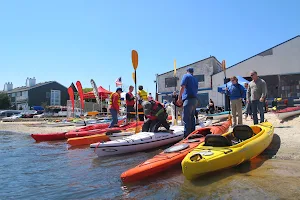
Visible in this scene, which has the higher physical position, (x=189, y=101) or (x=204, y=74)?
(x=204, y=74)

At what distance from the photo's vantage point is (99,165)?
5391mm

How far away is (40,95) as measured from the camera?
51.2m

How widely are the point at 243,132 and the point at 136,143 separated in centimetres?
248

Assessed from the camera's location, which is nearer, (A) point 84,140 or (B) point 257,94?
(B) point 257,94

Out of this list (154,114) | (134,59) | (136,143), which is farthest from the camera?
(134,59)

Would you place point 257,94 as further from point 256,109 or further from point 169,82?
point 169,82

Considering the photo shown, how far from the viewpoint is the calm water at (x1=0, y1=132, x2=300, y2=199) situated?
3338 millimetres

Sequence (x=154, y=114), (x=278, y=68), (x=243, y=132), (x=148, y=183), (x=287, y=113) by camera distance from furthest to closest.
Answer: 1. (x=278, y=68)
2. (x=287, y=113)
3. (x=154, y=114)
4. (x=243, y=132)
5. (x=148, y=183)

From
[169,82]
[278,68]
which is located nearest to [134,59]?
[278,68]

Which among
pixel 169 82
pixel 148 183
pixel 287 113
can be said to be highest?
pixel 169 82

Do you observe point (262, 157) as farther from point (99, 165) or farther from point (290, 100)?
→ point (290, 100)

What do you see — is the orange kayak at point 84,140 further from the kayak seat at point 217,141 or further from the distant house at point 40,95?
the distant house at point 40,95

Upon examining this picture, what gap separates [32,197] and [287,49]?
2423cm

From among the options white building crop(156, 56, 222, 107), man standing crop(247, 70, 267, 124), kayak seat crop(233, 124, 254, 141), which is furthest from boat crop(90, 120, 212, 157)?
white building crop(156, 56, 222, 107)
